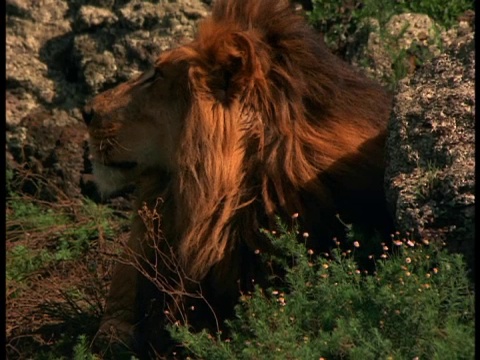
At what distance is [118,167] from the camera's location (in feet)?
19.0

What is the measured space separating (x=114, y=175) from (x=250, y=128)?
0.74 metres

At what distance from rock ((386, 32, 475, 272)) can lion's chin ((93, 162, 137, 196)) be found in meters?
1.22

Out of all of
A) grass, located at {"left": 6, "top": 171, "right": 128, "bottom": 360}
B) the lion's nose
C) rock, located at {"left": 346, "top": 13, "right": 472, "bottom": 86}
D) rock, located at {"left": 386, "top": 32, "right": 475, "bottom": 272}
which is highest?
rock, located at {"left": 346, "top": 13, "right": 472, "bottom": 86}

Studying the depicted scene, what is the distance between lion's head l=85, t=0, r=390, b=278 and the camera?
17.6 feet

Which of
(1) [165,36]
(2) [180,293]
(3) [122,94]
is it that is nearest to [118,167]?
(3) [122,94]

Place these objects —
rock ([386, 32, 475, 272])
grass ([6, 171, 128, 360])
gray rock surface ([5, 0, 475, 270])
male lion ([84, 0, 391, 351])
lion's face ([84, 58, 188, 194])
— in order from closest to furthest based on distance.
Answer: rock ([386, 32, 475, 272]) → male lion ([84, 0, 391, 351]) → lion's face ([84, 58, 188, 194]) → grass ([6, 171, 128, 360]) → gray rock surface ([5, 0, 475, 270])

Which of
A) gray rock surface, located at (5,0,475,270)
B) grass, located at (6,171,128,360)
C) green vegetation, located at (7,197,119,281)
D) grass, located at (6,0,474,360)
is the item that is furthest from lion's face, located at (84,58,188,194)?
gray rock surface, located at (5,0,475,270)

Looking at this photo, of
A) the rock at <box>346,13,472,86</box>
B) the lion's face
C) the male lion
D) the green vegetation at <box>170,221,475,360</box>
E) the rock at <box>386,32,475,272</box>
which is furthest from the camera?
the rock at <box>346,13,472,86</box>

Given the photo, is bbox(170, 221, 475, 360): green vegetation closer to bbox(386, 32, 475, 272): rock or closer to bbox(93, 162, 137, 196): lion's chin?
bbox(386, 32, 475, 272): rock

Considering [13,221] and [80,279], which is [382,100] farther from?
[13,221]

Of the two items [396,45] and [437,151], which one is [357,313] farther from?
[396,45]

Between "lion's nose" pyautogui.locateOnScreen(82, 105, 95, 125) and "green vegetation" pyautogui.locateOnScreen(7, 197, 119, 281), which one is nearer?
"lion's nose" pyautogui.locateOnScreen(82, 105, 95, 125)

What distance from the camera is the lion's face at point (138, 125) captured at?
561cm

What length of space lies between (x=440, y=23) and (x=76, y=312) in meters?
2.92
